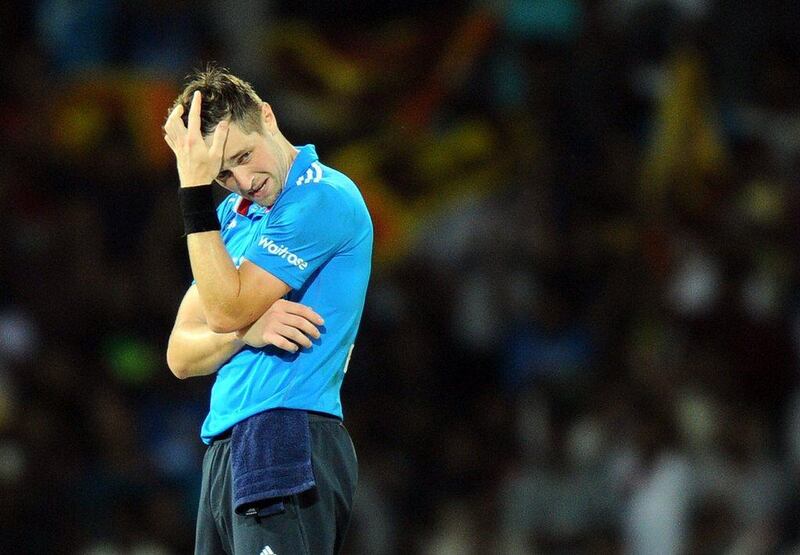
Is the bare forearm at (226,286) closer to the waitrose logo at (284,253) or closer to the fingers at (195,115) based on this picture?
the waitrose logo at (284,253)

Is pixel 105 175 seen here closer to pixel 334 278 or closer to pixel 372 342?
pixel 372 342

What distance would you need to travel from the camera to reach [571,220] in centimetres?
938

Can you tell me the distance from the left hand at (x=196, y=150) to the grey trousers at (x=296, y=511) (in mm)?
757

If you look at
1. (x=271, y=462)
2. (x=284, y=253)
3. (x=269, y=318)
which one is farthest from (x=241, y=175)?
(x=271, y=462)

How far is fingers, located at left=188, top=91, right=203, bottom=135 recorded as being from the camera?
3.96 meters

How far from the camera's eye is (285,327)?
3998 millimetres

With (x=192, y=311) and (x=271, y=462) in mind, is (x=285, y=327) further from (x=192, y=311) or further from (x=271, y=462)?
(x=192, y=311)

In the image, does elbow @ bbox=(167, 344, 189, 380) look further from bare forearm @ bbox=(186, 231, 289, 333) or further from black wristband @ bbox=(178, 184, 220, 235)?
black wristband @ bbox=(178, 184, 220, 235)

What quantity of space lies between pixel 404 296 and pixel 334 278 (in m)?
4.90

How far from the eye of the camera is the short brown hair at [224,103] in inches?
158

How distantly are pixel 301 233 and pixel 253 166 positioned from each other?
0.79ft

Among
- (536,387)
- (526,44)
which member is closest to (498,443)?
(536,387)

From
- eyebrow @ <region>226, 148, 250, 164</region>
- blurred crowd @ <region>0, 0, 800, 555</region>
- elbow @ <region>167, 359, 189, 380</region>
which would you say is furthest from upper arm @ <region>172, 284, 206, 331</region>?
blurred crowd @ <region>0, 0, 800, 555</region>

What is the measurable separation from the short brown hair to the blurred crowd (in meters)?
4.31
